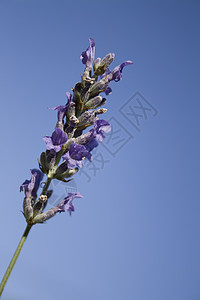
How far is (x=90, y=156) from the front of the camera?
11.6 ft

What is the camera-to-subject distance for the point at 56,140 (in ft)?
10.6

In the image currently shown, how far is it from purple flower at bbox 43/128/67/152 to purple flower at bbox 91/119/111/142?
0.44 meters

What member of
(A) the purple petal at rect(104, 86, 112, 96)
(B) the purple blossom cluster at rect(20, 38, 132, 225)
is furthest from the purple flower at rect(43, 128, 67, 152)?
(A) the purple petal at rect(104, 86, 112, 96)

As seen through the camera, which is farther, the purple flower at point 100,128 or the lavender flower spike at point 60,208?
Result: the purple flower at point 100,128

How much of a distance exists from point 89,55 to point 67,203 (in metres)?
1.88

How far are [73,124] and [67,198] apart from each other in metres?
0.90

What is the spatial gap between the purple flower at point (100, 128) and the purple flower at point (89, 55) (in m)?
0.76

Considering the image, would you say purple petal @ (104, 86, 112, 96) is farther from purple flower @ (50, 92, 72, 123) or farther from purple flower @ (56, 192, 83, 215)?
purple flower @ (56, 192, 83, 215)

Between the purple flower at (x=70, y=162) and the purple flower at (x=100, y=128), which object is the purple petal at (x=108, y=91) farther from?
the purple flower at (x=70, y=162)

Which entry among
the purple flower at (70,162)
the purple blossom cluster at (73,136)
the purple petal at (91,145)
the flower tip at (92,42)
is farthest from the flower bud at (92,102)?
the flower tip at (92,42)

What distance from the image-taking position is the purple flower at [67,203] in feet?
11.1

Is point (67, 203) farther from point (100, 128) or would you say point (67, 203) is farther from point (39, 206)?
point (100, 128)

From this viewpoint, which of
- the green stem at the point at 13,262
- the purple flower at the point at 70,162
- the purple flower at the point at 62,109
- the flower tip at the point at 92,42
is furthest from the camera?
the flower tip at the point at 92,42

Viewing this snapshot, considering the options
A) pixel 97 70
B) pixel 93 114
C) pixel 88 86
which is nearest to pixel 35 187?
pixel 93 114
